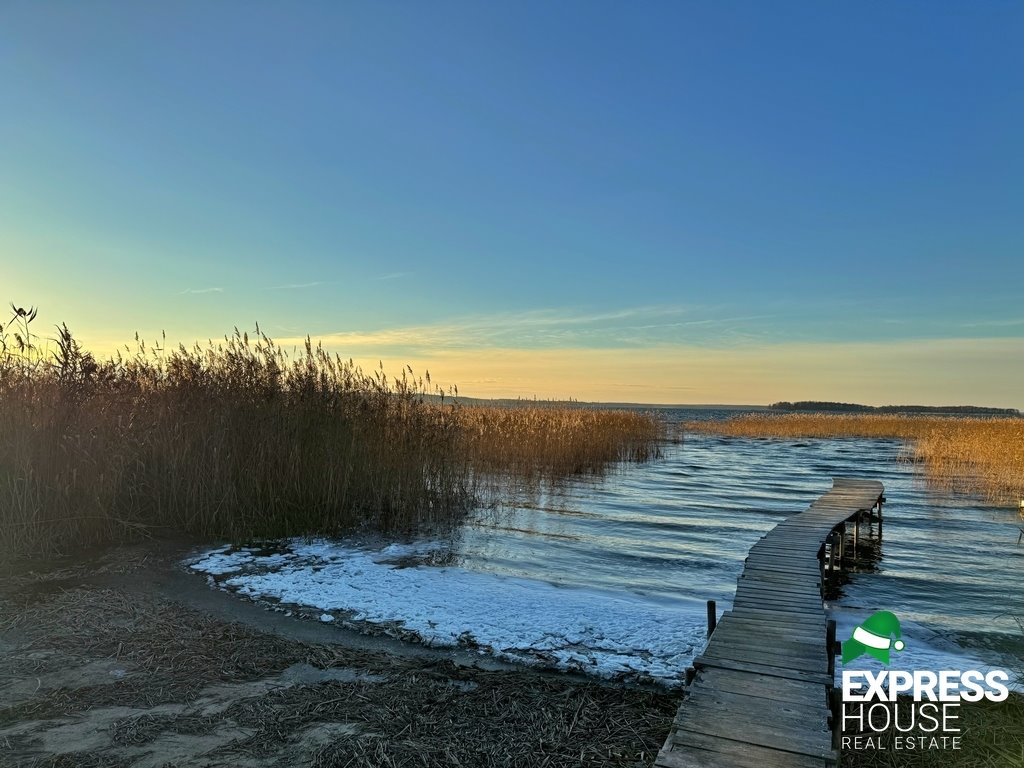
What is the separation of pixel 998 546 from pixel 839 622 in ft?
20.0

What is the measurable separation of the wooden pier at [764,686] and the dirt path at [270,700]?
1.13ft

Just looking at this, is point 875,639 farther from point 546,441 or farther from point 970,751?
point 546,441

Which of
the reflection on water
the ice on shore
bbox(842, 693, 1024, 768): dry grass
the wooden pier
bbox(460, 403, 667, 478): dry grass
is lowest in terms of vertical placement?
the reflection on water

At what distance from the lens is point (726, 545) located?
10258 millimetres

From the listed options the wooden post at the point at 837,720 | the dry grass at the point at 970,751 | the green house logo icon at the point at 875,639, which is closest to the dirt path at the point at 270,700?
the wooden post at the point at 837,720

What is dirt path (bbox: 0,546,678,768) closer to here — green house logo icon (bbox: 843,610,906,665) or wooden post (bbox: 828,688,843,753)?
wooden post (bbox: 828,688,843,753)

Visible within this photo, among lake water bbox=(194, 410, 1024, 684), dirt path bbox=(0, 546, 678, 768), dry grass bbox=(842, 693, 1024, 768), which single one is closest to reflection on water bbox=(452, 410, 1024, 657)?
lake water bbox=(194, 410, 1024, 684)

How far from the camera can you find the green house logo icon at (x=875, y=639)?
18.2 ft

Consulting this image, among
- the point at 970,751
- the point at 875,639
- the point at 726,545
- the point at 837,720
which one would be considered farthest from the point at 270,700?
the point at 726,545

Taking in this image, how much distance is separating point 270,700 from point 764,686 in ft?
10.0

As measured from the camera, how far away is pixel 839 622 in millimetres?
6867

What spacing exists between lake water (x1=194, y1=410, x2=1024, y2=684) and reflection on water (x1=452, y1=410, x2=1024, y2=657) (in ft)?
0.13

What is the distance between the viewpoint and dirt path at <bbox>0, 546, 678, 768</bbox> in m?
3.45

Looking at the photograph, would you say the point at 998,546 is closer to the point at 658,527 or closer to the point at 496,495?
the point at 658,527
